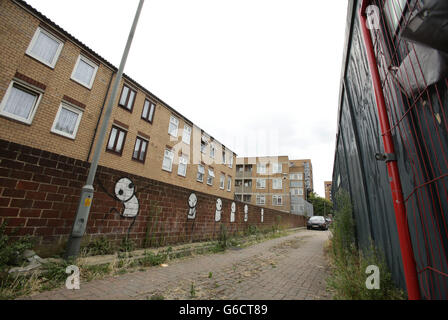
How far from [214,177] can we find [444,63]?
2081cm

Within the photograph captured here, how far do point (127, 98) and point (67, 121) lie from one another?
408 centimetres

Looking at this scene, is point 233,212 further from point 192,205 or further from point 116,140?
point 116,140

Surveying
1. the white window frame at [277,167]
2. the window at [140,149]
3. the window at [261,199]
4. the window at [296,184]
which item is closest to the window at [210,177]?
the window at [140,149]

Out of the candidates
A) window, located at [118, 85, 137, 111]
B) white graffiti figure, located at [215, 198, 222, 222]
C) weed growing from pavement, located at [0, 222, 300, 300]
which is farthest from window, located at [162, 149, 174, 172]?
weed growing from pavement, located at [0, 222, 300, 300]

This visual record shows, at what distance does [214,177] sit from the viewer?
70.9 feet

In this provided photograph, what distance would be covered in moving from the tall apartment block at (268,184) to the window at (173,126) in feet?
75.8

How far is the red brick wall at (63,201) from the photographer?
3.62 metres

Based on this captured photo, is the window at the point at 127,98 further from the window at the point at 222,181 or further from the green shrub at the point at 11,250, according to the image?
the window at the point at 222,181

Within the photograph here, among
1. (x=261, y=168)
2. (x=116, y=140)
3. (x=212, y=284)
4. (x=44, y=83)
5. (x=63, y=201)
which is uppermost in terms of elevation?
(x=261, y=168)

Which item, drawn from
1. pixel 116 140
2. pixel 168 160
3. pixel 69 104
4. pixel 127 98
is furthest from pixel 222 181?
pixel 69 104

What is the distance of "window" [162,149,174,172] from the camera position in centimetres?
1518

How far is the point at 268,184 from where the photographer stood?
3575 centimetres
